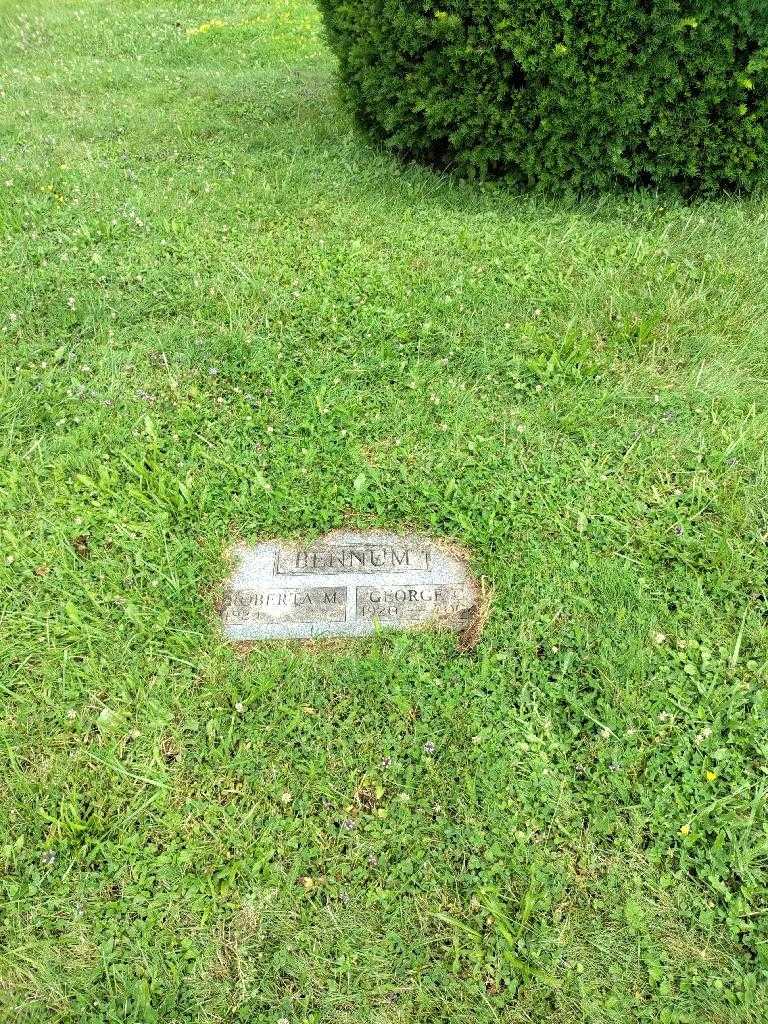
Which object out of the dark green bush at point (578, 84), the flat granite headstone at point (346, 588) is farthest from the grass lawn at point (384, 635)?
the dark green bush at point (578, 84)

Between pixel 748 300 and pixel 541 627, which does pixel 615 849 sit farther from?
pixel 748 300

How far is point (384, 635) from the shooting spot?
9.61 feet

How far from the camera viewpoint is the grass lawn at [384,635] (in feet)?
7.29

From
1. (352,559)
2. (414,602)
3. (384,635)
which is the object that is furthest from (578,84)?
(384,635)

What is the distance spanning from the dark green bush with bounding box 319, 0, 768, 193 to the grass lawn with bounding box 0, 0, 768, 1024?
0.87 feet

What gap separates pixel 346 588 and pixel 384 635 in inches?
10.7

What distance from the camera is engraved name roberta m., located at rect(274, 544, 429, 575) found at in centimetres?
315

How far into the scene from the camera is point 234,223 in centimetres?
488

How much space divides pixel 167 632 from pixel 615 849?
5.70 feet

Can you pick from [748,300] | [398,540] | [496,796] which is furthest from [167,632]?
[748,300]

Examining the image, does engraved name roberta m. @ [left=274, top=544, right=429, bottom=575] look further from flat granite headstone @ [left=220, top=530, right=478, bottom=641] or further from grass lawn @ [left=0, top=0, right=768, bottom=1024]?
grass lawn @ [left=0, top=0, right=768, bottom=1024]

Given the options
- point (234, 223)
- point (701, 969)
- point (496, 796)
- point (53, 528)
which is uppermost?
point (234, 223)

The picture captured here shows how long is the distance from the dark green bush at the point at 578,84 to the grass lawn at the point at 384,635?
266 millimetres

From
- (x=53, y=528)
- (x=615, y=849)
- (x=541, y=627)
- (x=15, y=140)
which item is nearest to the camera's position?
(x=615, y=849)
